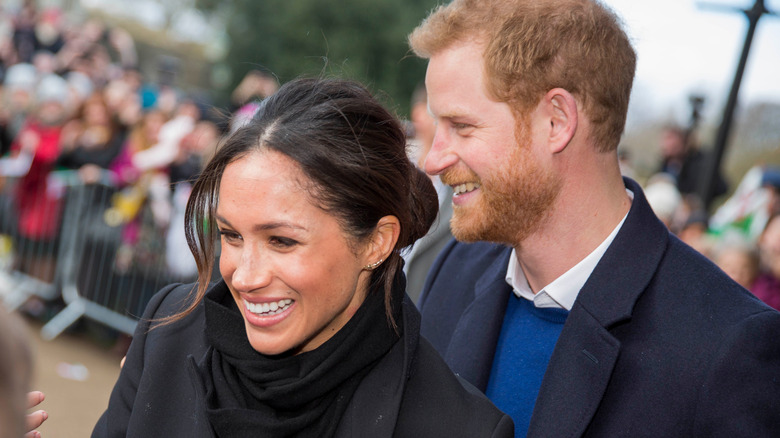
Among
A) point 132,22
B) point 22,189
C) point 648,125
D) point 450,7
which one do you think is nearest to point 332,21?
point 648,125

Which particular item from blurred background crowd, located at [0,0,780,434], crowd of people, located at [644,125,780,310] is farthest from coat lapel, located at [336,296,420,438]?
blurred background crowd, located at [0,0,780,434]

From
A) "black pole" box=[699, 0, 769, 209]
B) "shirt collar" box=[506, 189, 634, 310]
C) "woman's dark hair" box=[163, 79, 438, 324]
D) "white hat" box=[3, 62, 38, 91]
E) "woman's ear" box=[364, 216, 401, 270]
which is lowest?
"white hat" box=[3, 62, 38, 91]

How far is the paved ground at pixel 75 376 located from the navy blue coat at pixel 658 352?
13.6ft

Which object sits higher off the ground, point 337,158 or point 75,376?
point 337,158

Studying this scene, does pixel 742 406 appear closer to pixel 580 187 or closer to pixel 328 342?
pixel 580 187

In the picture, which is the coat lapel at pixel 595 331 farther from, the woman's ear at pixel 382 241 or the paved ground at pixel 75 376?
the paved ground at pixel 75 376

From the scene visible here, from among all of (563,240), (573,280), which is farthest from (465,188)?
(573,280)

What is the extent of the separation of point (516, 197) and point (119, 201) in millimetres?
5504

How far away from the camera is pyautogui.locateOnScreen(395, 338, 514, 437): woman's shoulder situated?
7.52 feet

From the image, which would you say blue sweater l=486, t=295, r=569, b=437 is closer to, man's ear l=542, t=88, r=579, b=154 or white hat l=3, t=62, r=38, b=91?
man's ear l=542, t=88, r=579, b=154

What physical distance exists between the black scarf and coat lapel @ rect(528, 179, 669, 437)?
1.70 feet

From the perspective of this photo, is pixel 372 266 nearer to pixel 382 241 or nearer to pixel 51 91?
pixel 382 241

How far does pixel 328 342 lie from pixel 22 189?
6.71 metres

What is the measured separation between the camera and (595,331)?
94.2 inches
